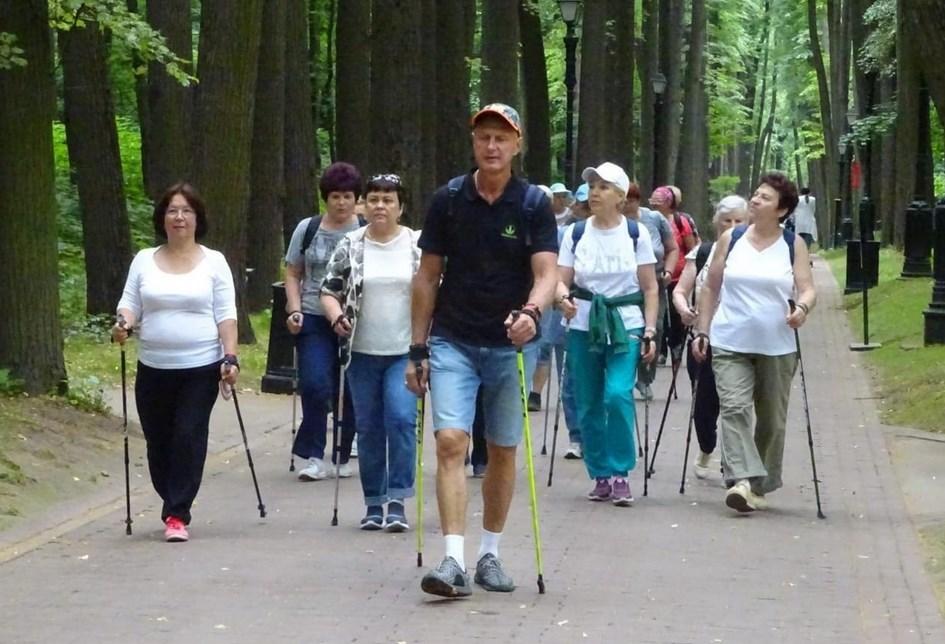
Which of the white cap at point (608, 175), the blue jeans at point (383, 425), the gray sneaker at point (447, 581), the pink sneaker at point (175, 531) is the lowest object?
the pink sneaker at point (175, 531)

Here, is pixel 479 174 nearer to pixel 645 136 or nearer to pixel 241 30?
pixel 241 30

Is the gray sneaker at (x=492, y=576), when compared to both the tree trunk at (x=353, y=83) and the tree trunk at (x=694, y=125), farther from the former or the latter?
the tree trunk at (x=694, y=125)

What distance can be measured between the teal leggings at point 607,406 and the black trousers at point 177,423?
2.64 m

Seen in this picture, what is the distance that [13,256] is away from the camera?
523 inches

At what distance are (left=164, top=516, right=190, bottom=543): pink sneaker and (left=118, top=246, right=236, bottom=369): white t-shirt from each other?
0.83m

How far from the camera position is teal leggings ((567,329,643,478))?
11.4 meters

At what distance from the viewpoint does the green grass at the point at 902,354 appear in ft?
53.9

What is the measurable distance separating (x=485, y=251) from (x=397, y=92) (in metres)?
12.1

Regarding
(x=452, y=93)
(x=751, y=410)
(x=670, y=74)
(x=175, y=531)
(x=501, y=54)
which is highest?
(x=670, y=74)

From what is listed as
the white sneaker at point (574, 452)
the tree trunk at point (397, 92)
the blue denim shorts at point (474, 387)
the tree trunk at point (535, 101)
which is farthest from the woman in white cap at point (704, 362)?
the tree trunk at point (535, 101)

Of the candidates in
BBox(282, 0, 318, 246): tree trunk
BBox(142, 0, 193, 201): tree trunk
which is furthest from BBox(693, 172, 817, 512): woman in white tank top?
BBox(282, 0, 318, 246): tree trunk

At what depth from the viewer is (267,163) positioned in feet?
78.8

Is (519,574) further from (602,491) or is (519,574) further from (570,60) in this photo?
(570,60)

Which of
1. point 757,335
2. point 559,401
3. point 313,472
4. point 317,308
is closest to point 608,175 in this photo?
point 757,335
